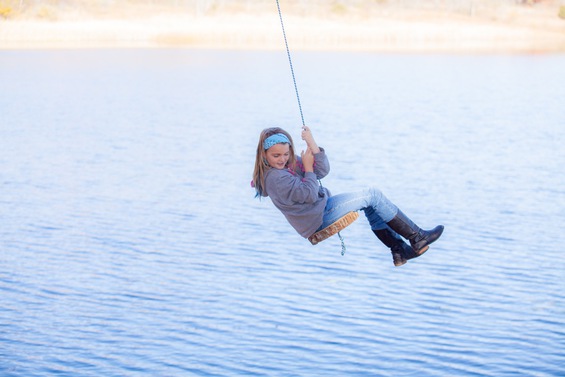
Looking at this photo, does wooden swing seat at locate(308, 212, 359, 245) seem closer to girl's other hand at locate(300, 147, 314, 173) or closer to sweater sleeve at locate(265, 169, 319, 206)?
sweater sleeve at locate(265, 169, 319, 206)

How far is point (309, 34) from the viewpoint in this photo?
2325 inches

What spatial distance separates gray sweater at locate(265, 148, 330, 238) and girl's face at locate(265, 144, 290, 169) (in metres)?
0.04

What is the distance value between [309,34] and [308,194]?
51639 millimetres

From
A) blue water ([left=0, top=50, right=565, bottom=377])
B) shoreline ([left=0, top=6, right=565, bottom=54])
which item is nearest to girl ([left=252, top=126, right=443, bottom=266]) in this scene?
blue water ([left=0, top=50, right=565, bottom=377])

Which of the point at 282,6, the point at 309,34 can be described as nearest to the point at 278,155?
the point at 309,34

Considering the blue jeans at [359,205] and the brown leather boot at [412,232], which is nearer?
the blue jeans at [359,205]

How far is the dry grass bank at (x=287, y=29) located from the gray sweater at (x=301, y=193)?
47.8 metres

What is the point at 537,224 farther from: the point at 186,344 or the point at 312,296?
the point at 186,344

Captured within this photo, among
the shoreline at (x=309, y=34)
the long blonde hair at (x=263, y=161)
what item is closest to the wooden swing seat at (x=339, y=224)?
the long blonde hair at (x=263, y=161)

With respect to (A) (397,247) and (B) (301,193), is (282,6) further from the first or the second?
(B) (301,193)

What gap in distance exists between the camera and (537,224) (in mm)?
18109

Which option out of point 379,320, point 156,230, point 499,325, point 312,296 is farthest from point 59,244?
point 499,325

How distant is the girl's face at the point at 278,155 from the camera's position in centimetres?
800

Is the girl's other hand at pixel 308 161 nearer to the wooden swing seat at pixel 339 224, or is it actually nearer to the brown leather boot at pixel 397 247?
the wooden swing seat at pixel 339 224
